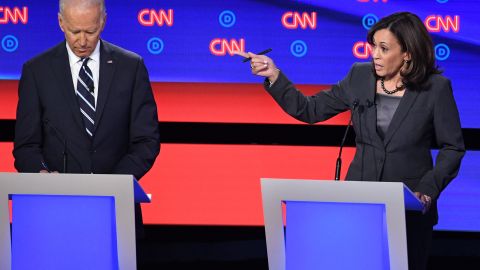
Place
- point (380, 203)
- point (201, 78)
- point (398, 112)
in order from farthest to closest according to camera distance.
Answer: point (201, 78) → point (398, 112) → point (380, 203)

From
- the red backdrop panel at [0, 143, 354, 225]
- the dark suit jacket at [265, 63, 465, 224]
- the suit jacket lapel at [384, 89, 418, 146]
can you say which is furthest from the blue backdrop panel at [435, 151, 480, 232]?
the suit jacket lapel at [384, 89, 418, 146]

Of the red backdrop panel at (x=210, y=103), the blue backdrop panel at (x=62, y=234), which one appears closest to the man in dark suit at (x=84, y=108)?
the blue backdrop panel at (x=62, y=234)

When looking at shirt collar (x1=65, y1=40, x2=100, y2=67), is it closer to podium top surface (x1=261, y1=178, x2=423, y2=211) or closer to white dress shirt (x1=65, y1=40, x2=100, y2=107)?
white dress shirt (x1=65, y1=40, x2=100, y2=107)

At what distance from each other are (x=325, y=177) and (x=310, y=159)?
14 cm

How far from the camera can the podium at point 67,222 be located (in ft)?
9.38

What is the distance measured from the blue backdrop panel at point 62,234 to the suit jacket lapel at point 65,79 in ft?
2.23

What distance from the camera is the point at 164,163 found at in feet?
17.4

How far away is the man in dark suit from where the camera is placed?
351 centimetres

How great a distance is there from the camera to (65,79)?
11.7 ft

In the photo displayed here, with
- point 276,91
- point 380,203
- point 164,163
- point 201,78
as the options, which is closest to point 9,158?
point 164,163

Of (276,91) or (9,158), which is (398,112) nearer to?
(276,91)

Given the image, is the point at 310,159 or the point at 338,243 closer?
the point at 338,243

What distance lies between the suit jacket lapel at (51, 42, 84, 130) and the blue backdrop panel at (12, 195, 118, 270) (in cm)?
68

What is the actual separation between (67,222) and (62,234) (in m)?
0.04
